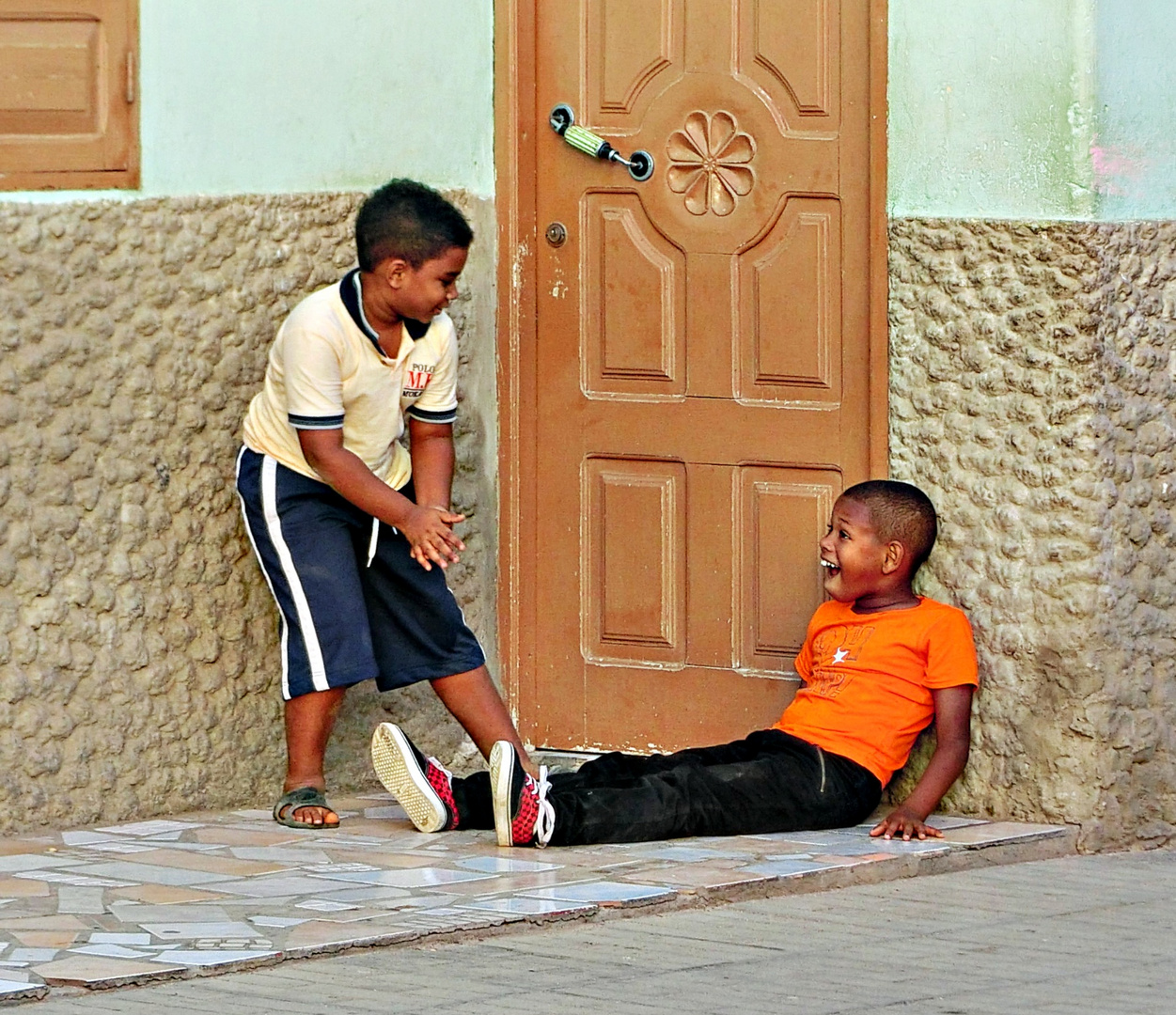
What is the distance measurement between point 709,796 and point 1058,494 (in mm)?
1171

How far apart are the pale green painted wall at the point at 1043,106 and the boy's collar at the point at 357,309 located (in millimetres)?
1396

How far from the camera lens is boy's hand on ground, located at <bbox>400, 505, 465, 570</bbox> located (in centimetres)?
579

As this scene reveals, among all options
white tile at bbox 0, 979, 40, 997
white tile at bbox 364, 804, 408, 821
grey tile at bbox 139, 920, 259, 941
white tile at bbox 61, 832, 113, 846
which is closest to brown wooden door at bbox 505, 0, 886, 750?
white tile at bbox 364, 804, 408, 821

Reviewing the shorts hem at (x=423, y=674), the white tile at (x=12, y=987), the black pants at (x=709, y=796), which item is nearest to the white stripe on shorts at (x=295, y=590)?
the shorts hem at (x=423, y=674)

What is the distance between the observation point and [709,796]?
582cm

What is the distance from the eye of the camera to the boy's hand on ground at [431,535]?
5.79 metres

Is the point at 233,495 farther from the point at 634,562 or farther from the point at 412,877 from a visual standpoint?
the point at 412,877

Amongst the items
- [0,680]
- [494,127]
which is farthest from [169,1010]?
[494,127]

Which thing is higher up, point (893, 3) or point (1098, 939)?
point (893, 3)

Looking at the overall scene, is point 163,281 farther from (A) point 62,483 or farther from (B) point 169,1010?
(B) point 169,1010

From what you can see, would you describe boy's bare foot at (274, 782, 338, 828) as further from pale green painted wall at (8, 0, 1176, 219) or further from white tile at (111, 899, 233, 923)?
pale green painted wall at (8, 0, 1176, 219)

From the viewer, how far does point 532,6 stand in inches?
263

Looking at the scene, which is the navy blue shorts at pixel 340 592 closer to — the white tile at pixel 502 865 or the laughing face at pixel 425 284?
the laughing face at pixel 425 284

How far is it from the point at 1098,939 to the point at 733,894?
83 centimetres
